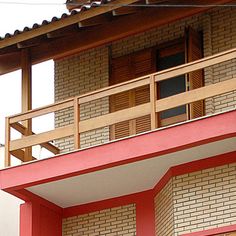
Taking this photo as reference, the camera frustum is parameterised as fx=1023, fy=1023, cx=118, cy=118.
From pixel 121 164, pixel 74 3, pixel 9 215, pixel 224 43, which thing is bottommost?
pixel 121 164

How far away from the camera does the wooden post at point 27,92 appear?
19109 millimetres

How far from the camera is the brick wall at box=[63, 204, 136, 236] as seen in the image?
18.8 meters

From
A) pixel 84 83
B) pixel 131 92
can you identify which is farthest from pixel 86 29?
pixel 84 83

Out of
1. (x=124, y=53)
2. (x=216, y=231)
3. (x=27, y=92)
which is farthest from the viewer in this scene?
(x=124, y=53)

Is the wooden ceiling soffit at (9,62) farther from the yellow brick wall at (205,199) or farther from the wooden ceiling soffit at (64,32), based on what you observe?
the yellow brick wall at (205,199)

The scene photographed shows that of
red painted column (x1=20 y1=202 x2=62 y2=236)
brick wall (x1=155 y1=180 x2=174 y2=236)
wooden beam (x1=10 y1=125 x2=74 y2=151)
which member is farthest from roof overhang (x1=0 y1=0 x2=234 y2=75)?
brick wall (x1=155 y1=180 x2=174 y2=236)

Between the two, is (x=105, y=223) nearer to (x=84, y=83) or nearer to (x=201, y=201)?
(x=201, y=201)

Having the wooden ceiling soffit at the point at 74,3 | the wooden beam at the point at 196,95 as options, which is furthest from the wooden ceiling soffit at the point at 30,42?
the wooden beam at the point at 196,95

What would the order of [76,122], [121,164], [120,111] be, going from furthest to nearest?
1. [76,122]
2. [120,111]
3. [121,164]

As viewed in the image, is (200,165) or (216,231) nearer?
(216,231)

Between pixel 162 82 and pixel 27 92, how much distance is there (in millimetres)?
2540

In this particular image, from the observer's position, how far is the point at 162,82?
1894 centimetres

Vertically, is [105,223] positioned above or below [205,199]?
above

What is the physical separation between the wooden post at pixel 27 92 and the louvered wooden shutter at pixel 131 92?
1.58m
